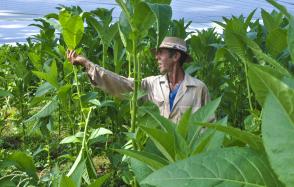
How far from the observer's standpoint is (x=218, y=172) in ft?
2.44

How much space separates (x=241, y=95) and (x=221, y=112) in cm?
29

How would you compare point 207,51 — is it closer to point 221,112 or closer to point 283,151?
point 221,112

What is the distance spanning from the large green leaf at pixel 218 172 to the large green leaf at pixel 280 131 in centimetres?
9

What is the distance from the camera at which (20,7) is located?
29.6ft

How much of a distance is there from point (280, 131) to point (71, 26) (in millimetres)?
1725

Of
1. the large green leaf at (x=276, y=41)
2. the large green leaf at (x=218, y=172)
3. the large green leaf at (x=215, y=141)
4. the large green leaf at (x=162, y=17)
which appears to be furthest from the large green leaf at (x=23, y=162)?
the large green leaf at (x=276, y=41)

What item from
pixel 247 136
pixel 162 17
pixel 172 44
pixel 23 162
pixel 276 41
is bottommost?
pixel 23 162

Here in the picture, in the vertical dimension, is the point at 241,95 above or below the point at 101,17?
below

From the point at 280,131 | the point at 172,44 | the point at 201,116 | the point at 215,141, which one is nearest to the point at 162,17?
the point at 201,116

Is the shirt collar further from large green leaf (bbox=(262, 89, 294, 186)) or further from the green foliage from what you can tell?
large green leaf (bbox=(262, 89, 294, 186))

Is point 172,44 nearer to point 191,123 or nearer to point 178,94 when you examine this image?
point 178,94

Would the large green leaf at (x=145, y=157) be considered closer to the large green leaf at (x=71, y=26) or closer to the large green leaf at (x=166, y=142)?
the large green leaf at (x=166, y=142)

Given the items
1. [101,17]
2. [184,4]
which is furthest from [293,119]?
[184,4]

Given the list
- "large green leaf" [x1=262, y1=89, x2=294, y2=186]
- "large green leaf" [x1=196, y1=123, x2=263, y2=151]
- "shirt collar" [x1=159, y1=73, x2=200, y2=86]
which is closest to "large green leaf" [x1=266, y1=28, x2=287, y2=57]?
"shirt collar" [x1=159, y1=73, x2=200, y2=86]
